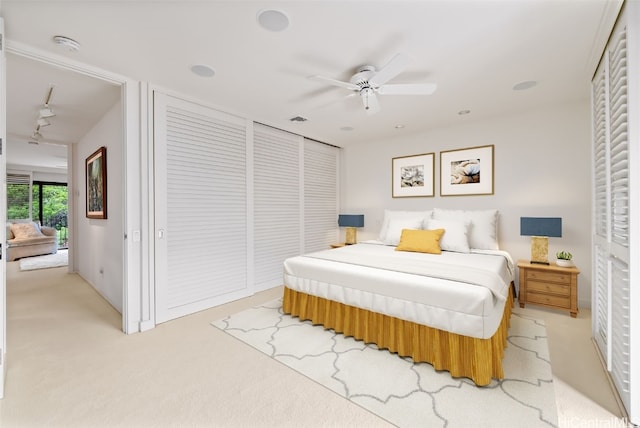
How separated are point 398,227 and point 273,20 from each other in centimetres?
294

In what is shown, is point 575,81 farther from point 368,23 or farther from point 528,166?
point 368,23

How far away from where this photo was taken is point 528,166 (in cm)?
367

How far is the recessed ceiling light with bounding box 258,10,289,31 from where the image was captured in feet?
6.03

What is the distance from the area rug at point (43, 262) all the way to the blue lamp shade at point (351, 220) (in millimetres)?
5926

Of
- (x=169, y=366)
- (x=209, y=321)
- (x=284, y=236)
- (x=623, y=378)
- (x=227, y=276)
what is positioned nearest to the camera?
(x=623, y=378)

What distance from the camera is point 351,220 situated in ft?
16.7

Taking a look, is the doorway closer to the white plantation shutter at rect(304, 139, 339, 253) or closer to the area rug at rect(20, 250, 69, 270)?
the area rug at rect(20, 250, 69, 270)

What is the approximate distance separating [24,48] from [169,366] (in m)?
2.71

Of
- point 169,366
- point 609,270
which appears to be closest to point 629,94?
point 609,270

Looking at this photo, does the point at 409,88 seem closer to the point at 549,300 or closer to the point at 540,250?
the point at 540,250

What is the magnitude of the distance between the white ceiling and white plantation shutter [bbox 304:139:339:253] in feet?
5.05

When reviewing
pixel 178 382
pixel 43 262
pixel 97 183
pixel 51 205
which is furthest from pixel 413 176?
pixel 51 205

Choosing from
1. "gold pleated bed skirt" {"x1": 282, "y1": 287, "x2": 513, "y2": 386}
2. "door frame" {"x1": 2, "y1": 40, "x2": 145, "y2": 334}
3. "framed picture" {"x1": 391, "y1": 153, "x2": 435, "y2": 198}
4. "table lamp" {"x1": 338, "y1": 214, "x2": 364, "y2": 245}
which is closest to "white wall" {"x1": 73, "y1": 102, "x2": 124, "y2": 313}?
"door frame" {"x1": 2, "y1": 40, "x2": 145, "y2": 334}

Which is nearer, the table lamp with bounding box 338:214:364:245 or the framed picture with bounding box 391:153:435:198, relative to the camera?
the framed picture with bounding box 391:153:435:198
